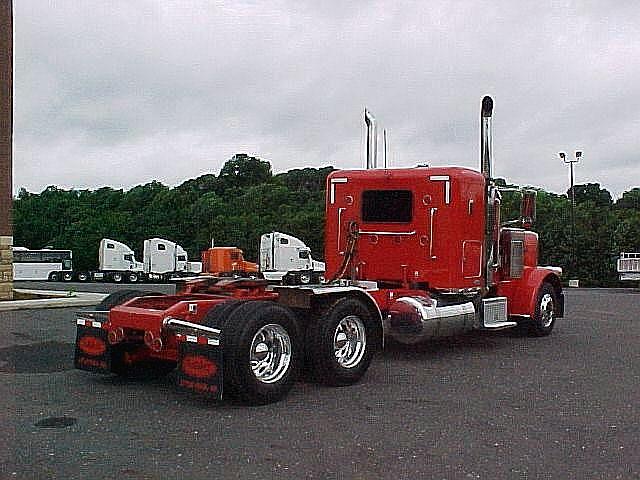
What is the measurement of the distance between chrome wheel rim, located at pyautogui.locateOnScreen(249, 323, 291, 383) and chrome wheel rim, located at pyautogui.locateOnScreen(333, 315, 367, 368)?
90cm

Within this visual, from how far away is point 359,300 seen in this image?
910 cm

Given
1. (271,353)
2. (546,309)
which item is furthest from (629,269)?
(271,353)

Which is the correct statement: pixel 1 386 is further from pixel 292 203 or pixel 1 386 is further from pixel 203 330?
pixel 292 203

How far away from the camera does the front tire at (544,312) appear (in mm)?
12922

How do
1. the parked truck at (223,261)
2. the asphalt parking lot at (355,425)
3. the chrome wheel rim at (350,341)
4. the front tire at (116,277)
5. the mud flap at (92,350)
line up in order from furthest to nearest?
the front tire at (116,277) < the parked truck at (223,261) < the chrome wheel rim at (350,341) < the mud flap at (92,350) < the asphalt parking lot at (355,425)

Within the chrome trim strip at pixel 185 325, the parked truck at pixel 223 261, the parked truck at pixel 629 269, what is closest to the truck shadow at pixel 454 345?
the chrome trim strip at pixel 185 325

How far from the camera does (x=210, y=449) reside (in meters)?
5.96

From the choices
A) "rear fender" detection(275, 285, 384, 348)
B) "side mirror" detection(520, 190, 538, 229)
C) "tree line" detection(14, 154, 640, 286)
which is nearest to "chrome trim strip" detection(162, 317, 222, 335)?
"rear fender" detection(275, 285, 384, 348)

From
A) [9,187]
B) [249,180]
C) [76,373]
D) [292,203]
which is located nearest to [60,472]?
[76,373]

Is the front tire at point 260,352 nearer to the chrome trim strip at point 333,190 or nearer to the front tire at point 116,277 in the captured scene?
the chrome trim strip at point 333,190

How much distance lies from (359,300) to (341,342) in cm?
57

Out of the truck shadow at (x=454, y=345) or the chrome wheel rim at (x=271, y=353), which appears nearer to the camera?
the chrome wheel rim at (x=271, y=353)

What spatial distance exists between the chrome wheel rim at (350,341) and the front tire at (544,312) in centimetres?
483

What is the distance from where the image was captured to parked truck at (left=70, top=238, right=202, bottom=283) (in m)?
47.5
